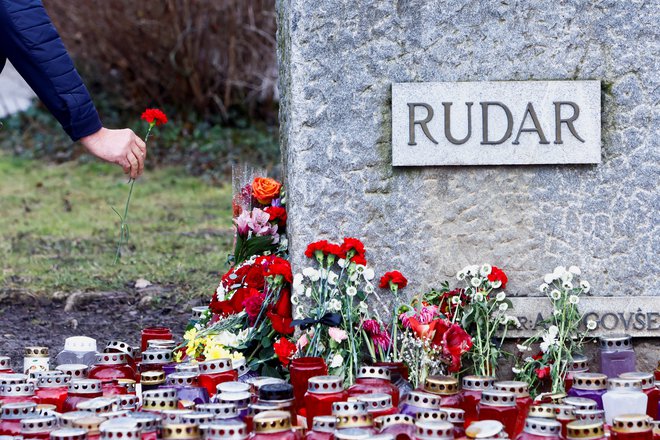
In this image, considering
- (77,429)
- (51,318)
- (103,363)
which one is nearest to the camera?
(77,429)

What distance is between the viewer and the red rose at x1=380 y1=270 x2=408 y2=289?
140 inches

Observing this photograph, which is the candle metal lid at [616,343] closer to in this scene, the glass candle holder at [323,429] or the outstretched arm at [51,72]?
the glass candle holder at [323,429]

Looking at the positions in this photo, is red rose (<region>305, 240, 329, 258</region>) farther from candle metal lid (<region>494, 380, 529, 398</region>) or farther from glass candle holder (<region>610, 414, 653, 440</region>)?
glass candle holder (<region>610, 414, 653, 440</region>)

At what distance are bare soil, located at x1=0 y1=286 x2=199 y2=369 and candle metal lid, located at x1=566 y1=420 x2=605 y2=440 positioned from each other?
8.79 ft

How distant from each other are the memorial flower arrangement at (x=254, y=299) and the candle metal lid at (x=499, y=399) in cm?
93

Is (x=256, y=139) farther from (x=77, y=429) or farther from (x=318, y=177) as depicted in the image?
(x=77, y=429)

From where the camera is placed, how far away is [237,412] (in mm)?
2666

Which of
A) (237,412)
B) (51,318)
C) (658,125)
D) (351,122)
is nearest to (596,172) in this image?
(658,125)

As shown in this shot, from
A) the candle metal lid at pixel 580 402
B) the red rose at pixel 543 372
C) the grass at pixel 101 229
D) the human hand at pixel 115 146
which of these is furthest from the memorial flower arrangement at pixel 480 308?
the grass at pixel 101 229

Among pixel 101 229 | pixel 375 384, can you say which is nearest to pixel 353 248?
pixel 375 384

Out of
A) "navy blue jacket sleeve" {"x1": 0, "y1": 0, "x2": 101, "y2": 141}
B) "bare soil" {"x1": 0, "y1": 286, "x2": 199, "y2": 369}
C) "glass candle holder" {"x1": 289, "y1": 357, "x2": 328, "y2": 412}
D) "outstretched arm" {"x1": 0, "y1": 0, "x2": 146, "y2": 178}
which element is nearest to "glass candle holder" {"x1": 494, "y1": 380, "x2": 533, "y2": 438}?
"glass candle holder" {"x1": 289, "y1": 357, "x2": 328, "y2": 412}

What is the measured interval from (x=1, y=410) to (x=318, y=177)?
133cm

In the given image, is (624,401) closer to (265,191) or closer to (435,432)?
(435,432)

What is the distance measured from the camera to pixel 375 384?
2.95m
